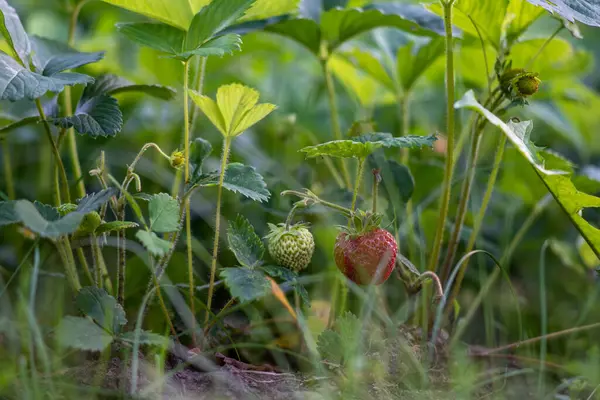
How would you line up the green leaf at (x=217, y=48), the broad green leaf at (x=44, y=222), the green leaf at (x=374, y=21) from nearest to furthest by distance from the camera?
the broad green leaf at (x=44, y=222), the green leaf at (x=217, y=48), the green leaf at (x=374, y=21)

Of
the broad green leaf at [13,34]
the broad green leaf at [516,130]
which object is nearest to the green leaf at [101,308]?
the broad green leaf at [13,34]

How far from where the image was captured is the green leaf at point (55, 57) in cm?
84

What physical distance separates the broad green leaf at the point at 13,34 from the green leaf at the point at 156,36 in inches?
4.9

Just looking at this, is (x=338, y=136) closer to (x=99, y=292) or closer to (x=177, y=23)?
(x=177, y=23)

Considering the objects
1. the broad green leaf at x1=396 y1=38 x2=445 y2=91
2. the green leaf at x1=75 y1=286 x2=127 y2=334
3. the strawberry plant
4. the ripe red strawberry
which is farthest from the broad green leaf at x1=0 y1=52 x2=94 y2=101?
the broad green leaf at x1=396 y1=38 x2=445 y2=91

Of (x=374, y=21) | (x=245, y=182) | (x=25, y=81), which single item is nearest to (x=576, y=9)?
(x=374, y=21)

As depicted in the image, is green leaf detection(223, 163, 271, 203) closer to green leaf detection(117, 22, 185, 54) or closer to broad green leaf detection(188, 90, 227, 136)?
broad green leaf detection(188, 90, 227, 136)

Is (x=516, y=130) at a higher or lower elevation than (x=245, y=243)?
higher

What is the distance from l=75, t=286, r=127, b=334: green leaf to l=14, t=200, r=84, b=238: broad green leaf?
0.34 ft

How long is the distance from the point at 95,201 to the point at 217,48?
9.4 inches

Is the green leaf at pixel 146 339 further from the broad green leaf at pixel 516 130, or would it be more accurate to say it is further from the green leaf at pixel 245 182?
the broad green leaf at pixel 516 130

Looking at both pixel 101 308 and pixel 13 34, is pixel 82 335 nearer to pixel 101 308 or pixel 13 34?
pixel 101 308

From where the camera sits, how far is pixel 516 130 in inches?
30.0

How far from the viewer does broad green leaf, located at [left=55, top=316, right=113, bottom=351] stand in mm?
676
